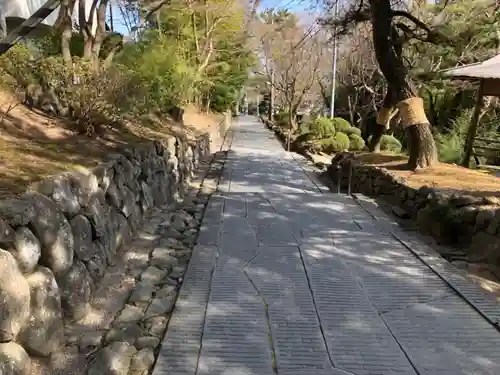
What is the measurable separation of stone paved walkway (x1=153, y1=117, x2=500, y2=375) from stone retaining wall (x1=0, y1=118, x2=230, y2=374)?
66 centimetres

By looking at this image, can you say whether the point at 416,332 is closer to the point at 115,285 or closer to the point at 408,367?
the point at 408,367

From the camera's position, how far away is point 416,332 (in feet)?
9.33

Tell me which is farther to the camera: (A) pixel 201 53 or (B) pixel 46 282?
(A) pixel 201 53

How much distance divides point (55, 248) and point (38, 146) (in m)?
2.11

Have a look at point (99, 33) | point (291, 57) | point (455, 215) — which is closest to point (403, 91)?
point (455, 215)

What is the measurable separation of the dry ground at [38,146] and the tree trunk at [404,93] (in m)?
4.57

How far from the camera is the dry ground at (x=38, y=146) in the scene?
331 centimetres

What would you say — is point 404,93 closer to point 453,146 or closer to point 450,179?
point 450,179

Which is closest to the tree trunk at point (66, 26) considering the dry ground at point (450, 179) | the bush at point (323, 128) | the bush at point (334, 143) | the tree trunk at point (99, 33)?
the tree trunk at point (99, 33)

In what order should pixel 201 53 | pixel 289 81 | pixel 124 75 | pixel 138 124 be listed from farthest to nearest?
pixel 289 81
pixel 201 53
pixel 138 124
pixel 124 75

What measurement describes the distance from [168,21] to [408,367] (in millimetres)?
17781

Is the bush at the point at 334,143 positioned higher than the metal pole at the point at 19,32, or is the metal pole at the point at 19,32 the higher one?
the metal pole at the point at 19,32

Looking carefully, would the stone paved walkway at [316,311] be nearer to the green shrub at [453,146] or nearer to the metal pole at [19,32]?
the metal pole at [19,32]

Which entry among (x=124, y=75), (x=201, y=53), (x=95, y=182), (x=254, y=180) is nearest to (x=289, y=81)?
(x=201, y=53)
